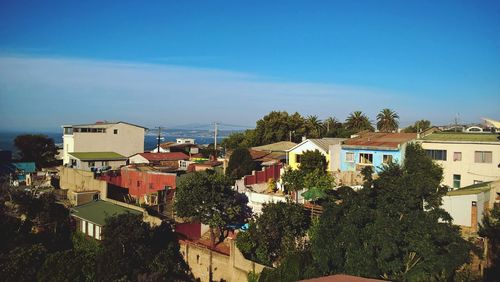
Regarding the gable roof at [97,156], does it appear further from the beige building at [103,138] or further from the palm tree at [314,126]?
the palm tree at [314,126]

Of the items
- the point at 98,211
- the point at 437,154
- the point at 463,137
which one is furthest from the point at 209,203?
the point at 463,137

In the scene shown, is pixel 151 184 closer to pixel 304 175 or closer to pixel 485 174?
pixel 304 175

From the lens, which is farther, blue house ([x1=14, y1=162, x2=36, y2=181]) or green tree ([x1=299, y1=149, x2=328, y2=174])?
blue house ([x1=14, y1=162, x2=36, y2=181])

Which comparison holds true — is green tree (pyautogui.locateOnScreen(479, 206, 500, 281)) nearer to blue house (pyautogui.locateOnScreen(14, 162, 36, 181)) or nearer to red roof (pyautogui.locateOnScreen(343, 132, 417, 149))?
red roof (pyautogui.locateOnScreen(343, 132, 417, 149))

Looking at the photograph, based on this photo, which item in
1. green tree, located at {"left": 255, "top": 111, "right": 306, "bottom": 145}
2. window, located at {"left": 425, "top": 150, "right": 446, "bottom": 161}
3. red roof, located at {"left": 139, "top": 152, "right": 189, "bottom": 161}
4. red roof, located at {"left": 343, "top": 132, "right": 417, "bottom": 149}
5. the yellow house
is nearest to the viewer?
window, located at {"left": 425, "top": 150, "right": 446, "bottom": 161}

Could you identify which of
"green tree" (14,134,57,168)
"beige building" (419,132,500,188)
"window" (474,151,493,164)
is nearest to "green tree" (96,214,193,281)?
"beige building" (419,132,500,188)

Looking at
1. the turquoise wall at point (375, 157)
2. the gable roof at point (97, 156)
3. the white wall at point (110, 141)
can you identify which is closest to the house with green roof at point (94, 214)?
the turquoise wall at point (375, 157)

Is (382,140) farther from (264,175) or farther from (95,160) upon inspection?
(95,160)
